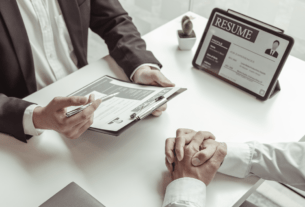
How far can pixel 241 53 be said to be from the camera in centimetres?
107

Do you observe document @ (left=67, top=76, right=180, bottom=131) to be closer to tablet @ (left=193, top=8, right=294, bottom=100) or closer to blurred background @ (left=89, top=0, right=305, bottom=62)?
tablet @ (left=193, top=8, right=294, bottom=100)

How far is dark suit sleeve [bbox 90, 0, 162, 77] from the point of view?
1155mm

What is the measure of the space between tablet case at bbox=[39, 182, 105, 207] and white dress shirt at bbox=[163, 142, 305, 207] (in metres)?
0.20

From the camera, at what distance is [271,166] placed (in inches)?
31.5

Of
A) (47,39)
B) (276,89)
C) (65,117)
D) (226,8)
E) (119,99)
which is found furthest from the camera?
(226,8)

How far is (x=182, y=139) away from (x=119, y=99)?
0.87 ft

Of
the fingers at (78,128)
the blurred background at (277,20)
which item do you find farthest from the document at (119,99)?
the blurred background at (277,20)

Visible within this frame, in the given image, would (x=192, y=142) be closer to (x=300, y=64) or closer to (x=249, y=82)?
(x=249, y=82)

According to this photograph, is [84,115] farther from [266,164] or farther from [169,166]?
[266,164]

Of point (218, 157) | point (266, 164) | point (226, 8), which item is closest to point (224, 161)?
point (218, 157)

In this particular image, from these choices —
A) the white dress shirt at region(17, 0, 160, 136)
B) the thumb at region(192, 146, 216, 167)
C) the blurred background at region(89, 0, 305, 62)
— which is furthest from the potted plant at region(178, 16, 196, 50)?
the blurred background at region(89, 0, 305, 62)

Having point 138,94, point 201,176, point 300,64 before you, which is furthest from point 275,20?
point 201,176

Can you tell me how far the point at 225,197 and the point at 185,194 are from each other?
0.11 m

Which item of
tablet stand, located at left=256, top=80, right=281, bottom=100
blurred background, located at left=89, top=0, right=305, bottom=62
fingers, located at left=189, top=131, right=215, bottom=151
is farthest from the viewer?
blurred background, located at left=89, top=0, right=305, bottom=62
